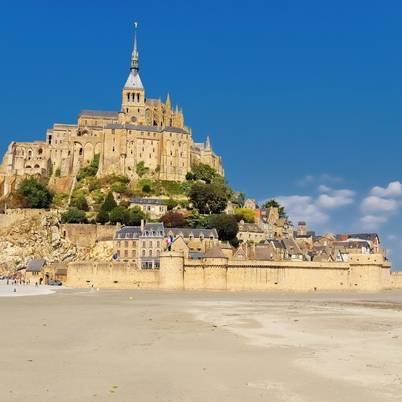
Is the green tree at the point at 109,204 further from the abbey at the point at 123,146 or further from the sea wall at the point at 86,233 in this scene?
the abbey at the point at 123,146

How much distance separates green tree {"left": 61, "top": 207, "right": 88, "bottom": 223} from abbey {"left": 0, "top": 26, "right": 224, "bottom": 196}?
1367 centimetres

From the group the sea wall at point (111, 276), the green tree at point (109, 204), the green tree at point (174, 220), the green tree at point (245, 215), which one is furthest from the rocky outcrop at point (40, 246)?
the green tree at point (245, 215)

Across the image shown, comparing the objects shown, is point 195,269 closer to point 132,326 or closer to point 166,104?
point 132,326

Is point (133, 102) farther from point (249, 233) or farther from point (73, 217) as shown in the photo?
point (249, 233)

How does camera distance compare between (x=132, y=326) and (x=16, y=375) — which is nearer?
(x=16, y=375)

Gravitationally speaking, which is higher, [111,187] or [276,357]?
[111,187]

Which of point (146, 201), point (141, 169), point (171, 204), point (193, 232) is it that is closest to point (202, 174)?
point (141, 169)

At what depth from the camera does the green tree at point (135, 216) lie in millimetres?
74562

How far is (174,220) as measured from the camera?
74812 millimetres

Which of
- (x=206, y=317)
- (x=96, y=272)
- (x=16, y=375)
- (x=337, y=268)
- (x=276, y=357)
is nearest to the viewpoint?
(x=16, y=375)

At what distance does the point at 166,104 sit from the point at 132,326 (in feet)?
264

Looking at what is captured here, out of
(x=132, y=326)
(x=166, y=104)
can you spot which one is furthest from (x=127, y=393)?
(x=166, y=104)

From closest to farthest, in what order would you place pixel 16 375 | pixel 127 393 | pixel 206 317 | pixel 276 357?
pixel 127 393, pixel 16 375, pixel 276 357, pixel 206 317

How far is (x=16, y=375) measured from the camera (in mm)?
15148
